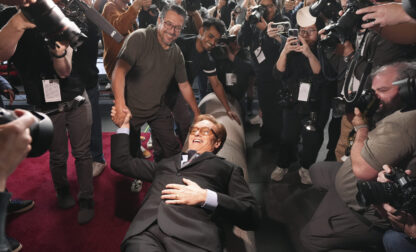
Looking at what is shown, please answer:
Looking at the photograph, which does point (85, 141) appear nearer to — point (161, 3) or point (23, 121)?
point (23, 121)

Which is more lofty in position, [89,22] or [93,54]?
[89,22]

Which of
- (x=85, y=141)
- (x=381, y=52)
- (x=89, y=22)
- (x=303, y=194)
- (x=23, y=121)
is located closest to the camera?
(x=23, y=121)

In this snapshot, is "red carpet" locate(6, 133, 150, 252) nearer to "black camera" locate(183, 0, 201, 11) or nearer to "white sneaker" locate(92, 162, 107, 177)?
"white sneaker" locate(92, 162, 107, 177)

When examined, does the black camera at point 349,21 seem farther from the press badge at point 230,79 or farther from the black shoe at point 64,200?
the black shoe at point 64,200

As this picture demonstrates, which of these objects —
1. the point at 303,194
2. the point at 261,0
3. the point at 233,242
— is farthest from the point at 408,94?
the point at 261,0

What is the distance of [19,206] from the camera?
2.16 meters

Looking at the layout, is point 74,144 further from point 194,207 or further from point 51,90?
point 194,207

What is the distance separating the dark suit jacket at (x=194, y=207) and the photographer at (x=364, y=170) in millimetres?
475

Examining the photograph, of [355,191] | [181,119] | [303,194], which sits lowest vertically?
[303,194]

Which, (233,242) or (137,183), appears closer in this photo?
(233,242)

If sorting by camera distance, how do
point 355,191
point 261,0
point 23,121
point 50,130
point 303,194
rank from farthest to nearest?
1. point 261,0
2. point 303,194
3. point 355,191
4. point 50,130
5. point 23,121

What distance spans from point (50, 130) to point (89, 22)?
167 cm

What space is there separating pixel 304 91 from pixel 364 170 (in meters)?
1.09

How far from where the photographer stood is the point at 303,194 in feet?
8.01
